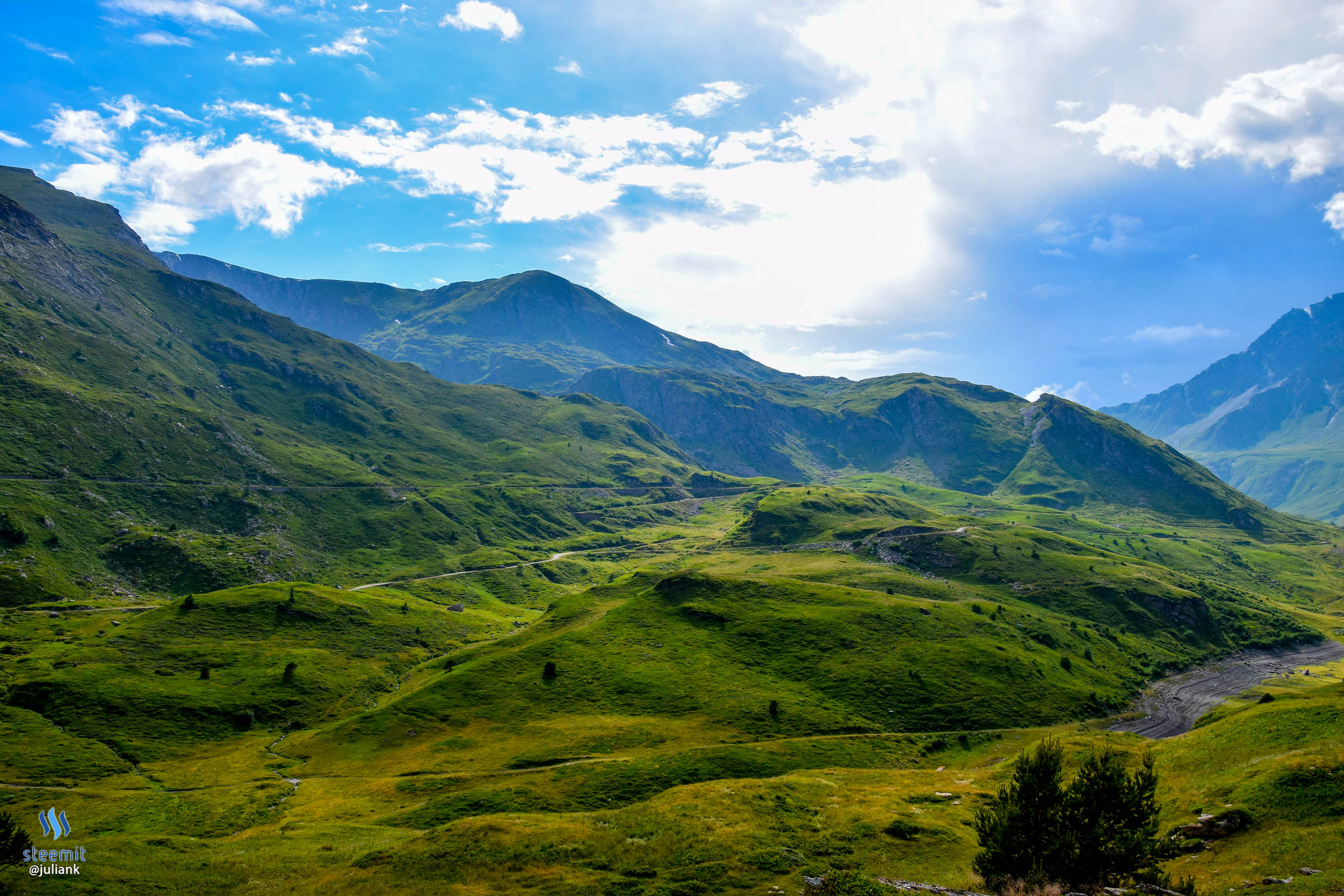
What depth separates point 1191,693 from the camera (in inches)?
6491

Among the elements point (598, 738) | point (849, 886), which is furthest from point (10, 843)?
point (598, 738)

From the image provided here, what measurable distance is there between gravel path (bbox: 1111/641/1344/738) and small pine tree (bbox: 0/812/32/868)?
16696 centimetres

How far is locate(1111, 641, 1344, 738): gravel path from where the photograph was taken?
138 metres

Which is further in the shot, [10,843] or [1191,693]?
[1191,693]

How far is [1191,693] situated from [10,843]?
729ft

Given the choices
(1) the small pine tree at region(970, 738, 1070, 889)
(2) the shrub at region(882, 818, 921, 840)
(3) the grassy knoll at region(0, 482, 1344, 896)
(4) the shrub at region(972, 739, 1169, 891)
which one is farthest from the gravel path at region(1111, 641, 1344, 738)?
(1) the small pine tree at region(970, 738, 1070, 889)

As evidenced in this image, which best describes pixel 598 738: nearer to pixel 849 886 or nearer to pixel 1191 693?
pixel 849 886

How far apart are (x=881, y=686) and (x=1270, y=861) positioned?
97.0 meters

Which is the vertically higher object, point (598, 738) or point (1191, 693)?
point (598, 738)

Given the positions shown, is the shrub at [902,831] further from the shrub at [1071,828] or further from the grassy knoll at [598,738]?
the shrub at [1071,828]

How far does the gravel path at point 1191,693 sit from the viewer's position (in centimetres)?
13762

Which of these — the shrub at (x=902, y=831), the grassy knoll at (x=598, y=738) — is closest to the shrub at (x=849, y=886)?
the grassy knoll at (x=598, y=738)

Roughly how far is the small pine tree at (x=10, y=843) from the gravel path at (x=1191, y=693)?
548 feet

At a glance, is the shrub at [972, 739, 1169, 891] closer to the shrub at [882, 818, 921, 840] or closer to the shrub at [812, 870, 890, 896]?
the shrub at [812, 870, 890, 896]
